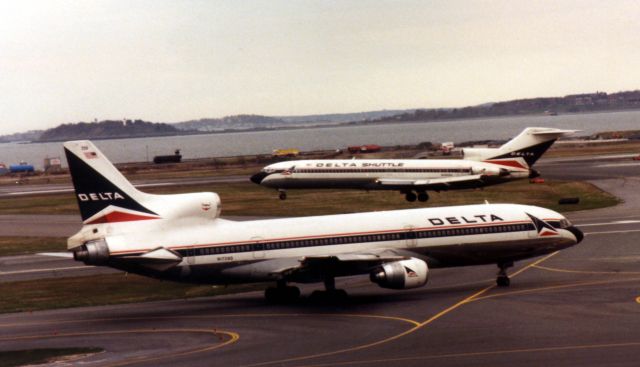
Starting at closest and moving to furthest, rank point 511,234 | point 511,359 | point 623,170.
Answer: point 511,359 → point 511,234 → point 623,170

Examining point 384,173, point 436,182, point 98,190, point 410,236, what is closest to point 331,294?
point 410,236

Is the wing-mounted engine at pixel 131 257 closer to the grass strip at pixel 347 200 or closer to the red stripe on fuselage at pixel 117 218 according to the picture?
the red stripe on fuselage at pixel 117 218

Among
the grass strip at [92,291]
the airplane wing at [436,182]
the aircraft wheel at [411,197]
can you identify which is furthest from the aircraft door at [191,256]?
the aircraft wheel at [411,197]

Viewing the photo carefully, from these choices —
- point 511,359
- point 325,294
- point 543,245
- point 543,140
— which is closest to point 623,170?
point 543,140

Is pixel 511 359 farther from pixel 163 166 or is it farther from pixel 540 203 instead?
pixel 163 166

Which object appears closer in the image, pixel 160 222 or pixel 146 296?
pixel 160 222

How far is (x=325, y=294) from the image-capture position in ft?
141

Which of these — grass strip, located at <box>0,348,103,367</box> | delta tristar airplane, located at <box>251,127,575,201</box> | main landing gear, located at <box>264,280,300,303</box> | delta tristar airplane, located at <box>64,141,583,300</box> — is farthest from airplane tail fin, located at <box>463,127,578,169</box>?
grass strip, located at <box>0,348,103,367</box>

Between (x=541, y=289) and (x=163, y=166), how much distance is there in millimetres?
136870

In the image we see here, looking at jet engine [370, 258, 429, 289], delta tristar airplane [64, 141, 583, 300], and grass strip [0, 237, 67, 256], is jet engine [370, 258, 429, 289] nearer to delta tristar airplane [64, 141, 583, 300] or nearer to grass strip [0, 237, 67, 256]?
delta tristar airplane [64, 141, 583, 300]

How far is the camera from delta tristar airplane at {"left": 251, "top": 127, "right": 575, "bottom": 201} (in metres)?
86.6

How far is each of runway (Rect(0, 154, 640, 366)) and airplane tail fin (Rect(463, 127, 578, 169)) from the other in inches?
1408

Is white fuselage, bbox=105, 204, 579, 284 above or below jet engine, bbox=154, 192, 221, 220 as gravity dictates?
below

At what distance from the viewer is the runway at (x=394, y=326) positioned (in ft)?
100
